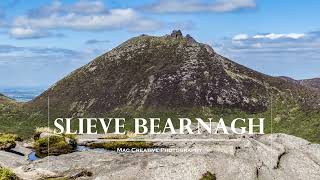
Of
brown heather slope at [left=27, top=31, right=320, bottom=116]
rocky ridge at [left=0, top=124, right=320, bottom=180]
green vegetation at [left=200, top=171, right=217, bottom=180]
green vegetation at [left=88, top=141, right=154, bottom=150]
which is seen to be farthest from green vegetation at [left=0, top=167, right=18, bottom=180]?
brown heather slope at [left=27, top=31, right=320, bottom=116]

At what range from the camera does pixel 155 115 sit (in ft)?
365

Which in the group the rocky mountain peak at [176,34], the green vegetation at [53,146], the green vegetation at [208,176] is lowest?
the green vegetation at [208,176]

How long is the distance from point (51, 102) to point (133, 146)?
3657 inches

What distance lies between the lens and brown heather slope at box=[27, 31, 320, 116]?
11825 cm

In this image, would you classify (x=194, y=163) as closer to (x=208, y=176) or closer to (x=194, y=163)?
(x=194, y=163)

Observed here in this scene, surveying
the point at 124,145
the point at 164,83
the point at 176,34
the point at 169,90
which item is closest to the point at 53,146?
the point at 124,145

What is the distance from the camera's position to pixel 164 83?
121 m

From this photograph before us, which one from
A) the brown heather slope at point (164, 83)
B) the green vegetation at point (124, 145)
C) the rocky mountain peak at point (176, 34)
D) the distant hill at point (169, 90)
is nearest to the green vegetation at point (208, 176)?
the green vegetation at point (124, 145)

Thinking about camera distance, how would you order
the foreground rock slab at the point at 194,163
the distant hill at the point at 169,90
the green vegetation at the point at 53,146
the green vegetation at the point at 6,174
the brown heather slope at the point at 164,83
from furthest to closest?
the brown heather slope at the point at 164,83, the distant hill at the point at 169,90, the green vegetation at the point at 53,146, the foreground rock slab at the point at 194,163, the green vegetation at the point at 6,174

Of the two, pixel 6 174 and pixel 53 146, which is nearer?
pixel 6 174

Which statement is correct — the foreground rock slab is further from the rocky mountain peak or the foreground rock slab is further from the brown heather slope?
the rocky mountain peak

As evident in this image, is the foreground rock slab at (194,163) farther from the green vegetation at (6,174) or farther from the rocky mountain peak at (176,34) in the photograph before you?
the rocky mountain peak at (176,34)

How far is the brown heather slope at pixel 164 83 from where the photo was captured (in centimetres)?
11825

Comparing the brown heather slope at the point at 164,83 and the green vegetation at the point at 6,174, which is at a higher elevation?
the brown heather slope at the point at 164,83
